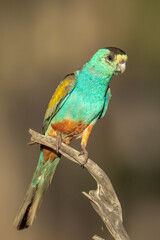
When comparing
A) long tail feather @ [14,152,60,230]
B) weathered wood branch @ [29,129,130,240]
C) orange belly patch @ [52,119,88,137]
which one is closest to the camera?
weathered wood branch @ [29,129,130,240]

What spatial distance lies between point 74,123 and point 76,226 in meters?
3.23

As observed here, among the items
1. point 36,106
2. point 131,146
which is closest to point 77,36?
point 36,106

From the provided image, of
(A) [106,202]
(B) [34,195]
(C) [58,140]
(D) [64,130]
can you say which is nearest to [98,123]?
(D) [64,130]

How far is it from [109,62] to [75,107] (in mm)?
561

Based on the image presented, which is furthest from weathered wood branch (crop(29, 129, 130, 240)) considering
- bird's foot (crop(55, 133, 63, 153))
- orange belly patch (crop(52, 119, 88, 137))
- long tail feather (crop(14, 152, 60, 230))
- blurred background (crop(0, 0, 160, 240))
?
blurred background (crop(0, 0, 160, 240))

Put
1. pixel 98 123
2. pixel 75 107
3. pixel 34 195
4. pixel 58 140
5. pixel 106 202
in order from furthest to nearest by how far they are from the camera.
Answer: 1. pixel 98 123
2. pixel 34 195
3. pixel 75 107
4. pixel 58 140
5. pixel 106 202

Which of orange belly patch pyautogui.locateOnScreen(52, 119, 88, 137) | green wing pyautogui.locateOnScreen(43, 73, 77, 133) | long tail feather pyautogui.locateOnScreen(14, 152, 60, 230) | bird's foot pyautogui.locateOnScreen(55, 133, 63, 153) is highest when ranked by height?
green wing pyautogui.locateOnScreen(43, 73, 77, 133)

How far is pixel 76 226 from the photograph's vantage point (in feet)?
23.1

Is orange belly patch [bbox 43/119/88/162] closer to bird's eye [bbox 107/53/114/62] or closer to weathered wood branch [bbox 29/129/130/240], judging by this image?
weathered wood branch [bbox 29/129/130/240]

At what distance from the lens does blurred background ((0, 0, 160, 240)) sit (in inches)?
276

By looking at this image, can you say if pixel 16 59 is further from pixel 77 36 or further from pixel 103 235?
pixel 103 235

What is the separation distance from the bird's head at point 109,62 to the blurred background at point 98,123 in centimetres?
268

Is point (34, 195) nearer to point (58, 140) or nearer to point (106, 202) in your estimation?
point (58, 140)

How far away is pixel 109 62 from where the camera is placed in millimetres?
4305
